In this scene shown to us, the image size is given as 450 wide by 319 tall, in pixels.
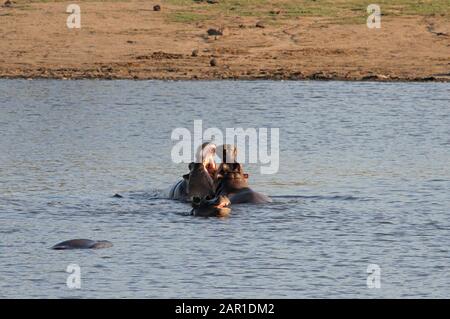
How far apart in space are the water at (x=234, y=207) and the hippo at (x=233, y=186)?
1.21ft

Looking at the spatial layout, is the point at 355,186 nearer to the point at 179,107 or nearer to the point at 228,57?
the point at 179,107

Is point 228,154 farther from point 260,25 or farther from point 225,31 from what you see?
point 260,25

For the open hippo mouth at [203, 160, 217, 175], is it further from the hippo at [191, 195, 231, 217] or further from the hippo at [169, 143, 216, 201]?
the hippo at [191, 195, 231, 217]

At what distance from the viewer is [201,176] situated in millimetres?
24688

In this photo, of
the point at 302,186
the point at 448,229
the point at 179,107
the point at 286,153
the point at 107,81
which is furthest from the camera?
the point at 107,81

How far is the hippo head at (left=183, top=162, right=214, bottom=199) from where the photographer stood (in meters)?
24.6

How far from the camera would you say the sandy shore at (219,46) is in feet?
141

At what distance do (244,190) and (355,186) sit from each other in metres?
3.18

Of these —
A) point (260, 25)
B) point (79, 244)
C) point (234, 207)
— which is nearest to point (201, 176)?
point (234, 207)

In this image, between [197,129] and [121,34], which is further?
[121,34]

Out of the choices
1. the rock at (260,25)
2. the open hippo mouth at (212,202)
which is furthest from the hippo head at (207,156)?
the rock at (260,25)
